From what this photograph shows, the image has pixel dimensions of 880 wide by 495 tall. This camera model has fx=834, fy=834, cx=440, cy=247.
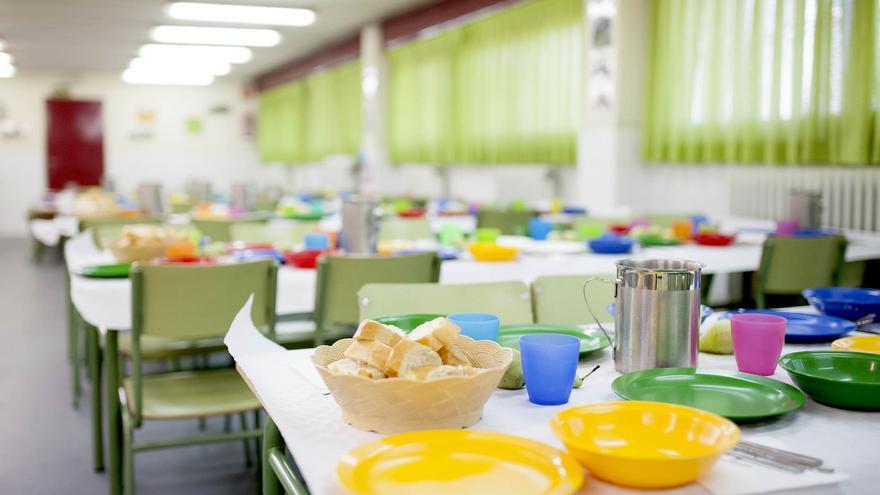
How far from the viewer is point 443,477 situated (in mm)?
872

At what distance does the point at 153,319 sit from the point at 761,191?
14.3ft

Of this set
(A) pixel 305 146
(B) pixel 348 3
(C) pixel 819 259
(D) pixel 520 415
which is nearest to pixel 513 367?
(D) pixel 520 415

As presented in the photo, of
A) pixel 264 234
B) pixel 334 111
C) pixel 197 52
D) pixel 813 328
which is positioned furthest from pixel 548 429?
pixel 197 52

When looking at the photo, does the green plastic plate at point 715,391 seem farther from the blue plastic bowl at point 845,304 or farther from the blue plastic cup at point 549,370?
the blue plastic bowl at point 845,304

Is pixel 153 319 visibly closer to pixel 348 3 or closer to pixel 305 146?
pixel 348 3

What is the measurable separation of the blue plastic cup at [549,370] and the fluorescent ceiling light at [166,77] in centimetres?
1441

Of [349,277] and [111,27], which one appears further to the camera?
[111,27]

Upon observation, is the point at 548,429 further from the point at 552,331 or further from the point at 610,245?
the point at 610,245

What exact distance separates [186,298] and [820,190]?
404cm

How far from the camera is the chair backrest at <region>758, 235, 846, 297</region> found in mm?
3186

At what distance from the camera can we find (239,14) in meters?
9.16

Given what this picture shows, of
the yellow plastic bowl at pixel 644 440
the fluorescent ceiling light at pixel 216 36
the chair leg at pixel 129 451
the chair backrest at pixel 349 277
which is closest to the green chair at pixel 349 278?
the chair backrest at pixel 349 277

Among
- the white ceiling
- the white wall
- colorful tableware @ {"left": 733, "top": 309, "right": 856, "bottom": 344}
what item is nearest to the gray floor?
colorful tableware @ {"left": 733, "top": 309, "right": 856, "bottom": 344}

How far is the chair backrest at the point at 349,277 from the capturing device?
2.58 m
